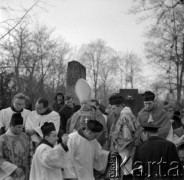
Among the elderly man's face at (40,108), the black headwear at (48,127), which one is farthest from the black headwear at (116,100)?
the black headwear at (48,127)

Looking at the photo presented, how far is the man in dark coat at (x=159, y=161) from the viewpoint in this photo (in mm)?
4207

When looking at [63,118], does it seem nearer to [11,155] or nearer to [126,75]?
[11,155]

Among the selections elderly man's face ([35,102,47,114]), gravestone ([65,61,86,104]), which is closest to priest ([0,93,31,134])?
elderly man's face ([35,102,47,114])

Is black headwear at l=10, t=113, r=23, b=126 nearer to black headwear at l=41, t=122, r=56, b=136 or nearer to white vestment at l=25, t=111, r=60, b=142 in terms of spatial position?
black headwear at l=41, t=122, r=56, b=136

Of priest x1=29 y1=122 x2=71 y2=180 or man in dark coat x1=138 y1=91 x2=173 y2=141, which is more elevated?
man in dark coat x1=138 y1=91 x2=173 y2=141

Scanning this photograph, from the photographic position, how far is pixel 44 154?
15.9 ft

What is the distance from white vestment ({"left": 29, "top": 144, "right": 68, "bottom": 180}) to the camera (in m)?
4.74

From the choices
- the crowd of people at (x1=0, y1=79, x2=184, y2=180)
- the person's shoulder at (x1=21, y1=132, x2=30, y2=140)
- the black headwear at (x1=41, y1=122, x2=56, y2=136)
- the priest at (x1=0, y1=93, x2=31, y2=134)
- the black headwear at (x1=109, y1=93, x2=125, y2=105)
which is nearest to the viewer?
the crowd of people at (x1=0, y1=79, x2=184, y2=180)

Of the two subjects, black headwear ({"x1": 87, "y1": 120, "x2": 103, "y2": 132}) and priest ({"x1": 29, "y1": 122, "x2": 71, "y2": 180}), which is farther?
black headwear ({"x1": 87, "y1": 120, "x2": 103, "y2": 132})

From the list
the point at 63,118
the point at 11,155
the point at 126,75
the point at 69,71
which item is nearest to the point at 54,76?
the point at 126,75

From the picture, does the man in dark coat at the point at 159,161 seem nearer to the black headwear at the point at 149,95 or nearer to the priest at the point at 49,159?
the priest at the point at 49,159

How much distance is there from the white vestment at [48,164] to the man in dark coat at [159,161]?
115 centimetres

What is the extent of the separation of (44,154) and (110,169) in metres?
1.19

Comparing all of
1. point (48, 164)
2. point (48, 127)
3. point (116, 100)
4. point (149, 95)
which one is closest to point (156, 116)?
point (149, 95)
